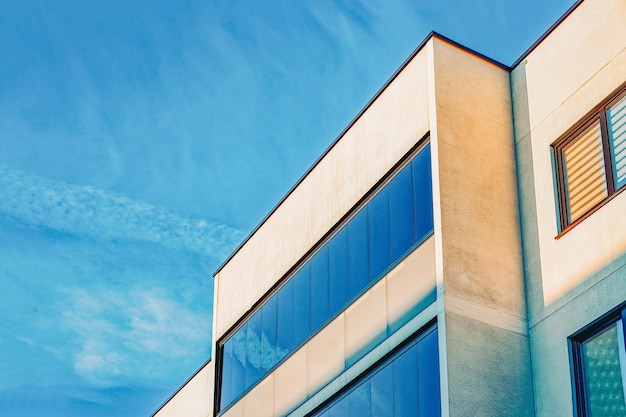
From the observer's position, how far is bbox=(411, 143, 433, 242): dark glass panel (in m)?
20.6

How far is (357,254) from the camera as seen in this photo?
2306 cm

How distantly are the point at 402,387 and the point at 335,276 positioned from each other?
173 inches

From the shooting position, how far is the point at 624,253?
17.9m

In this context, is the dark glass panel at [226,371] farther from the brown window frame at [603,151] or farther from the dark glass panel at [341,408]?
the brown window frame at [603,151]

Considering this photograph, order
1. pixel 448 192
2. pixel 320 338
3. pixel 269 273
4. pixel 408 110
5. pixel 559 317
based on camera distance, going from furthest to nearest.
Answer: pixel 269 273 < pixel 320 338 < pixel 408 110 < pixel 448 192 < pixel 559 317

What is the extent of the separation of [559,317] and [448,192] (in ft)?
10.3

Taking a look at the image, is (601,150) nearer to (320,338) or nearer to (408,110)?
(408,110)

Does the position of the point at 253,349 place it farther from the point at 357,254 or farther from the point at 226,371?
the point at 357,254

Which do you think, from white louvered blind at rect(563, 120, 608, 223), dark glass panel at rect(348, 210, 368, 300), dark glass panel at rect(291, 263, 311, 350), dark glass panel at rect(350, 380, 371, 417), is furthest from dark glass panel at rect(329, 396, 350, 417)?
white louvered blind at rect(563, 120, 608, 223)

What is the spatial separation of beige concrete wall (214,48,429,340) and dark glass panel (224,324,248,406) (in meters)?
0.52

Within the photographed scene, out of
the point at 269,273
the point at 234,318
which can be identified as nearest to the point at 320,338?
the point at 269,273

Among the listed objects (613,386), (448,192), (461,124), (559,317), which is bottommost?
(613,386)

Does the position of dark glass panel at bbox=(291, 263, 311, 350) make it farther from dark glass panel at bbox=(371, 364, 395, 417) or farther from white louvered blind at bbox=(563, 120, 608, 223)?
white louvered blind at bbox=(563, 120, 608, 223)

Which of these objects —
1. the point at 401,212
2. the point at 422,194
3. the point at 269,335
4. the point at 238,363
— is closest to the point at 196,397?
the point at 238,363
